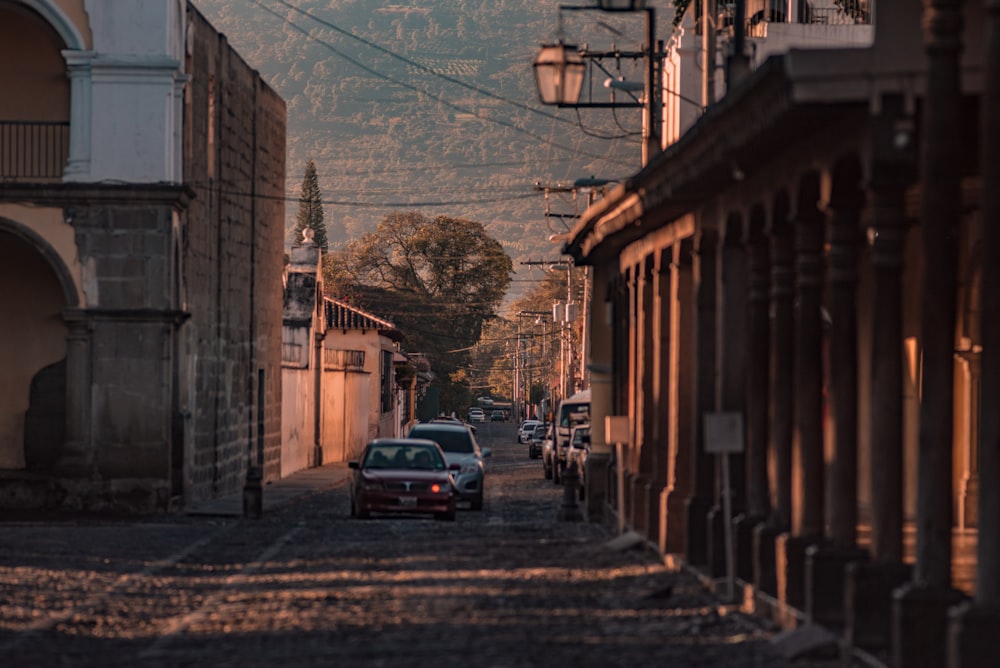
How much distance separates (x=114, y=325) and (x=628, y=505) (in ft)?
29.6

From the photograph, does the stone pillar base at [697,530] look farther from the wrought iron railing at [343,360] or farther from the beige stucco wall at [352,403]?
the wrought iron railing at [343,360]

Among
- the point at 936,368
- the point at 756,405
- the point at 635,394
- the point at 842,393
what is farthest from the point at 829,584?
the point at 635,394

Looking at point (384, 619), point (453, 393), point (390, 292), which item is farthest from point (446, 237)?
point (384, 619)

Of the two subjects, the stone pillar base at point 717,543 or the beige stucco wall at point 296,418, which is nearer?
the stone pillar base at point 717,543

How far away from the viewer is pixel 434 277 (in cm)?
10781

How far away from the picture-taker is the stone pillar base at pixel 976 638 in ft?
36.2

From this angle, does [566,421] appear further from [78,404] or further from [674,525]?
[674,525]

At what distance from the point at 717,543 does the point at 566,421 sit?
30832mm


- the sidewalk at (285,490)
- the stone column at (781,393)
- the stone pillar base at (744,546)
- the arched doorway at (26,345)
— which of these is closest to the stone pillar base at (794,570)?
the stone column at (781,393)

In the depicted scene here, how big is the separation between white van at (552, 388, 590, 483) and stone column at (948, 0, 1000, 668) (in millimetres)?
34443

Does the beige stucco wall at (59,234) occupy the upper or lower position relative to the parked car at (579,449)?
upper

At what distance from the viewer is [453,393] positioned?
116m

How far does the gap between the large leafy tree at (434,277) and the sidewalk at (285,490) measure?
45.3 metres

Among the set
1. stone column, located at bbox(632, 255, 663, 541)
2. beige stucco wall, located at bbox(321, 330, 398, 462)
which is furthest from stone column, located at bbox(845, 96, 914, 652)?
beige stucco wall, located at bbox(321, 330, 398, 462)
